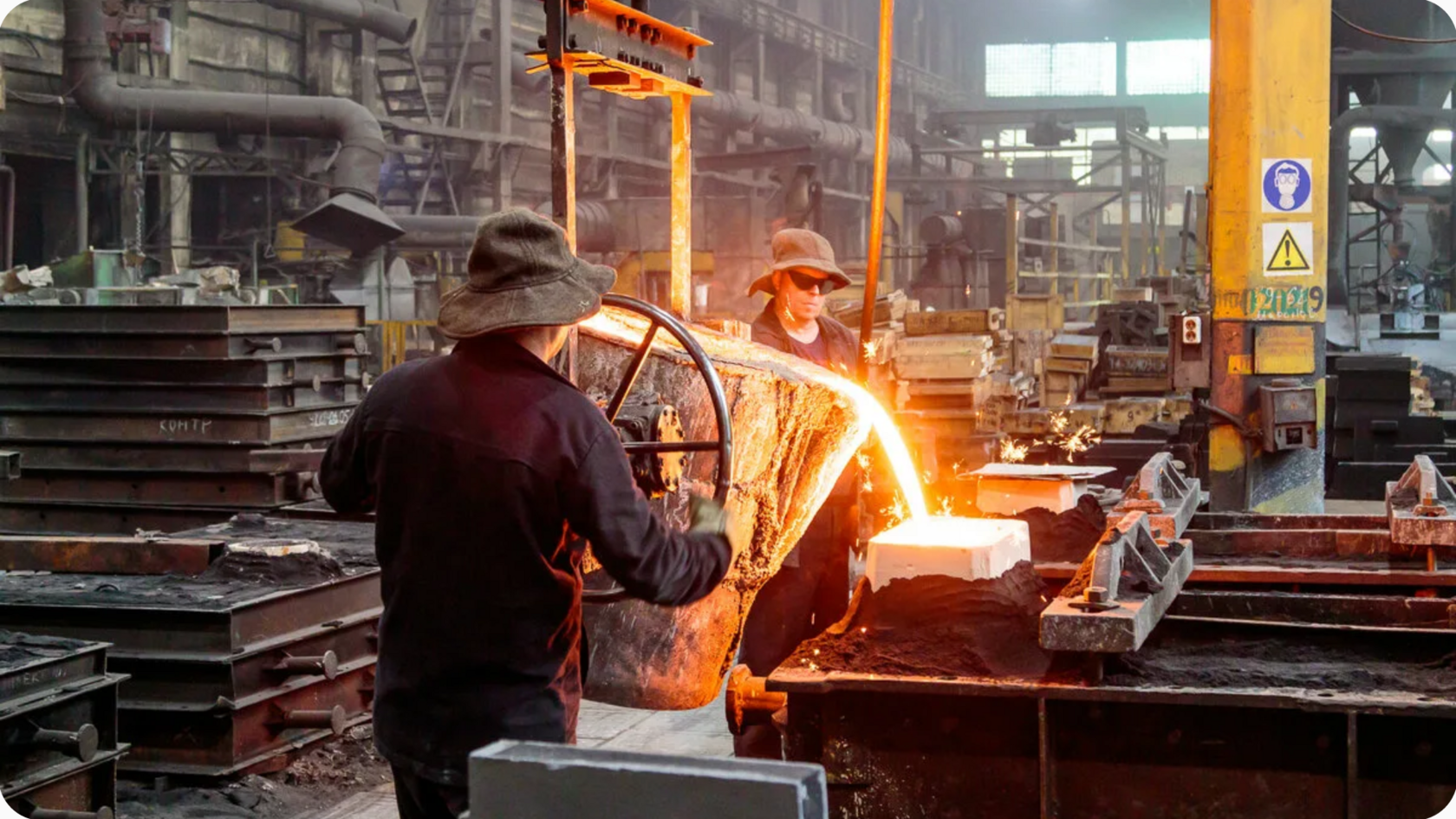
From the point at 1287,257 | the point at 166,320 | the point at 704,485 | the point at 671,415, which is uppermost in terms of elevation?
the point at 1287,257

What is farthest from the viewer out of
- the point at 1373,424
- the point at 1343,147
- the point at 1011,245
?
the point at 1011,245

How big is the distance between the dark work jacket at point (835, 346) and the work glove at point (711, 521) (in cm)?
185

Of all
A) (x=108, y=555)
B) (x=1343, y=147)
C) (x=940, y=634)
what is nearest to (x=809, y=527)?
(x=940, y=634)

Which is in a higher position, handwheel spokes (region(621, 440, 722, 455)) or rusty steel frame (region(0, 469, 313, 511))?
handwheel spokes (region(621, 440, 722, 455))

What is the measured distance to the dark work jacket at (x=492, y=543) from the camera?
2.35 meters

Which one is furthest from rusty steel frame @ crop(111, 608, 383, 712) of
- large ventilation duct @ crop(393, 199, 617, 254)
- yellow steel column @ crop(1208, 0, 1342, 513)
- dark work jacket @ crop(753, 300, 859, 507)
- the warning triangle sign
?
large ventilation duct @ crop(393, 199, 617, 254)

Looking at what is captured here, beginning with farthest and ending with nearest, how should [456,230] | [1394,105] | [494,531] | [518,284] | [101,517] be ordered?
[456,230], [1394,105], [101,517], [518,284], [494,531]

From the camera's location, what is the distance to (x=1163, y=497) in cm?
446

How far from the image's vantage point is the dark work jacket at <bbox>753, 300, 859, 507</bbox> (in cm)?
443

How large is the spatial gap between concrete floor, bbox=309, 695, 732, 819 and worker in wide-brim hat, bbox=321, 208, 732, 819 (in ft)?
7.44

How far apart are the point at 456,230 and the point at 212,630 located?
14.8m

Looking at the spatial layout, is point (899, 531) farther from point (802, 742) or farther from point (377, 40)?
point (377, 40)

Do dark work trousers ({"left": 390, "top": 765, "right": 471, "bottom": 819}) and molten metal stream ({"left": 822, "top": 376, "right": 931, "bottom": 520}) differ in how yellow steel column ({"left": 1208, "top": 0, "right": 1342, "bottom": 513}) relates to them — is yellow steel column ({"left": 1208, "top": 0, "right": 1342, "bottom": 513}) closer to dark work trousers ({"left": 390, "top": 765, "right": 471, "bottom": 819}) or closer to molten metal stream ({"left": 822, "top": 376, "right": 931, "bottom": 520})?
molten metal stream ({"left": 822, "top": 376, "right": 931, "bottom": 520})

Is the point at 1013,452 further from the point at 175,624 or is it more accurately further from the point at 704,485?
the point at 175,624
